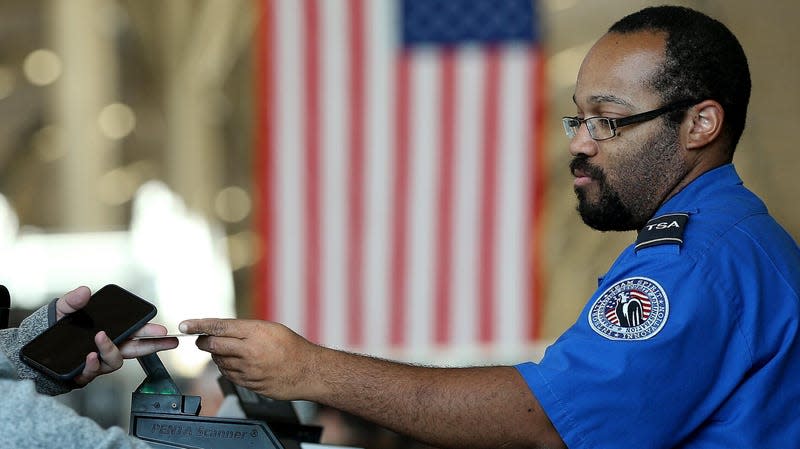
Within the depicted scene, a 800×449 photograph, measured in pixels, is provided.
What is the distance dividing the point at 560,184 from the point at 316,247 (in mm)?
1252

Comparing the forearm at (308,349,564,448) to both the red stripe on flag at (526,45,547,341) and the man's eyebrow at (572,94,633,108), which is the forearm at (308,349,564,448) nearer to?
the man's eyebrow at (572,94,633,108)

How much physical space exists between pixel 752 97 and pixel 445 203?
5.35ft

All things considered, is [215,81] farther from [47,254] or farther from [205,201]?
[47,254]

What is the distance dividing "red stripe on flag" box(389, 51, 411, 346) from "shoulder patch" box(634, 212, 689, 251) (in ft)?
10.9

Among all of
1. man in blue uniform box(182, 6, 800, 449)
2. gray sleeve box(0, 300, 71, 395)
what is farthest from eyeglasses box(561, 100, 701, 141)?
gray sleeve box(0, 300, 71, 395)

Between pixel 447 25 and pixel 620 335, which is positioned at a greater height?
pixel 447 25

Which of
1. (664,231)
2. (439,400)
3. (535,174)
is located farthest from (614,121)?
(535,174)

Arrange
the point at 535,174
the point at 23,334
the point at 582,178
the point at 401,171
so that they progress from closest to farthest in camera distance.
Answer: the point at 23,334 < the point at 582,178 < the point at 535,174 < the point at 401,171

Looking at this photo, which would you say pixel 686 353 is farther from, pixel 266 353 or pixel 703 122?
pixel 266 353

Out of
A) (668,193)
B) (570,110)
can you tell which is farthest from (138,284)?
(668,193)

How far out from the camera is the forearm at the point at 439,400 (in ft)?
5.58

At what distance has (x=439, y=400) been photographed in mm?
1735

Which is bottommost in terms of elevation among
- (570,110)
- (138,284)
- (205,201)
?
(138,284)

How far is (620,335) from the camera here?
5.48ft
